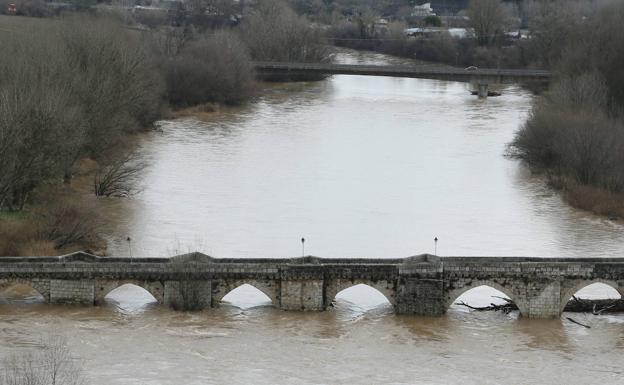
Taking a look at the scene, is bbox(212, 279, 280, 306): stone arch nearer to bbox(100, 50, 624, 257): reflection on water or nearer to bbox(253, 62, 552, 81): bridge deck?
bbox(100, 50, 624, 257): reflection on water

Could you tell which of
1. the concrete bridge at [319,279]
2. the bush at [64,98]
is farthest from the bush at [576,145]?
the bush at [64,98]

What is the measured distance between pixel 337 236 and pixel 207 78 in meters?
30.1

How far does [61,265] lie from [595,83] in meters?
29.1

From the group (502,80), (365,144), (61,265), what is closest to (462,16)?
(502,80)

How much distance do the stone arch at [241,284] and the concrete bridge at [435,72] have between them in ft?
144

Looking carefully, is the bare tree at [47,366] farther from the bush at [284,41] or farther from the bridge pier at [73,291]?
the bush at [284,41]

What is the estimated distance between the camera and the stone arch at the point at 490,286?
89.2ft

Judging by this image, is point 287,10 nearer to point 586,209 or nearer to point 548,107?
point 548,107

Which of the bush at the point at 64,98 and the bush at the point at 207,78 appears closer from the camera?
the bush at the point at 64,98

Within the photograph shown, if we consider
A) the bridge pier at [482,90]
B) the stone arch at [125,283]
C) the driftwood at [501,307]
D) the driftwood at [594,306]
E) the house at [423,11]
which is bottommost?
the driftwood at [501,307]

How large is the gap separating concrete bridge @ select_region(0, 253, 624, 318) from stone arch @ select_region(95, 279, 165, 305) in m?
0.02

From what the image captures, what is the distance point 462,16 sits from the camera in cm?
10931

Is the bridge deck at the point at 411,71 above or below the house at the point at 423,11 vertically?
below

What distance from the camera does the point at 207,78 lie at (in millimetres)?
63812
